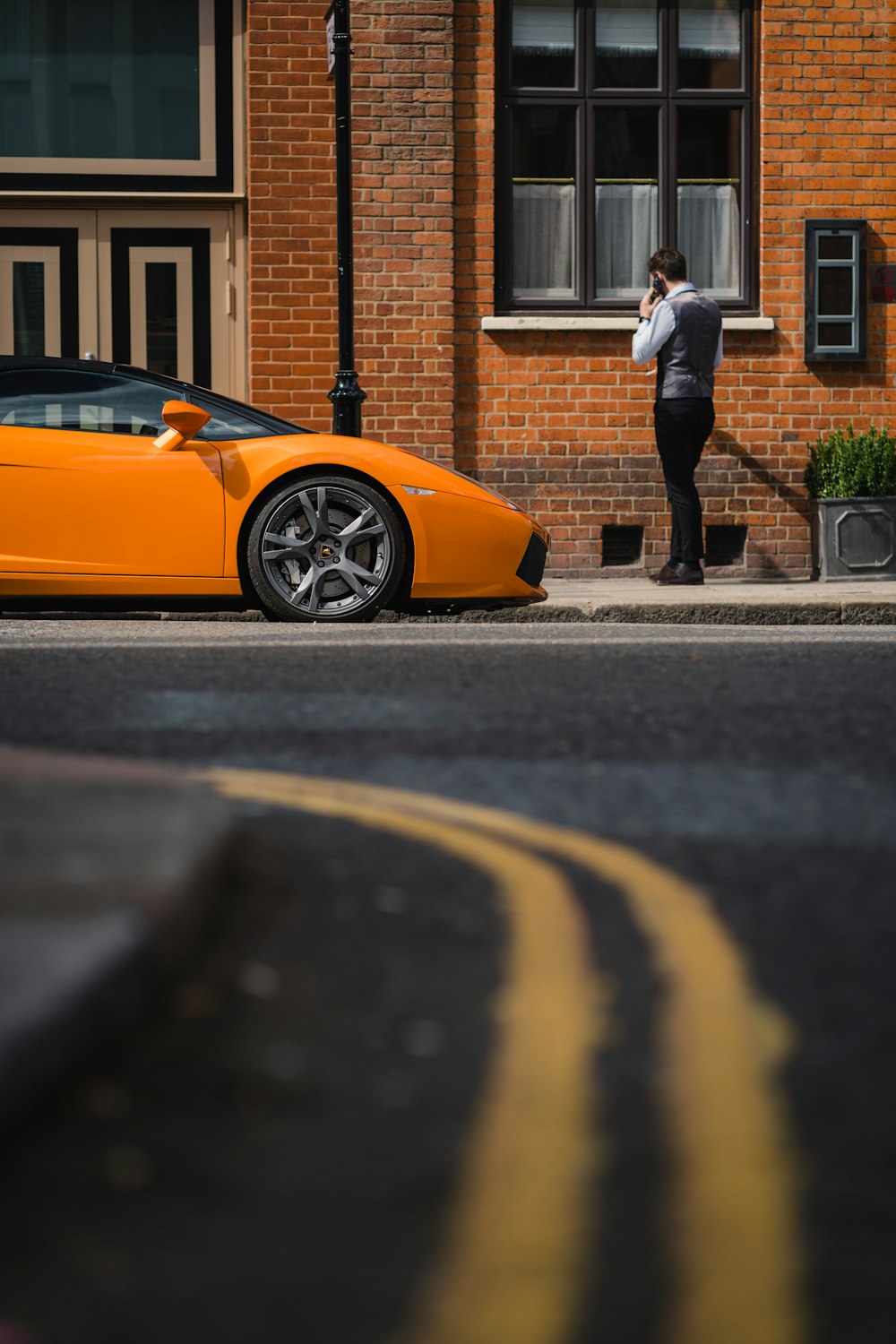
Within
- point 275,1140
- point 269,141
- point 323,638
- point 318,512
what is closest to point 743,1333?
point 275,1140

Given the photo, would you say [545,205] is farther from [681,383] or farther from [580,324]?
[681,383]

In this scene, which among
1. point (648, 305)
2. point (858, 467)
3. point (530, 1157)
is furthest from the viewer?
point (858, 467)

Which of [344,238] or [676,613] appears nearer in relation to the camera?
[676,613]

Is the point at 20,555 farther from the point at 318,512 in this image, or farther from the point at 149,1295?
the point at 149,1295

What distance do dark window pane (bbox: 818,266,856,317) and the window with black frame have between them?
0.57 m

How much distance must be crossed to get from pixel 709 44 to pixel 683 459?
4.28 metres

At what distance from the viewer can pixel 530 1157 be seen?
228cm

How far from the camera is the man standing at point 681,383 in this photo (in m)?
12.8

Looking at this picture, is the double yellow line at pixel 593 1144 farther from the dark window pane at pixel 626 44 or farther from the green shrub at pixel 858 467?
the dark window pane at pixel 626 44

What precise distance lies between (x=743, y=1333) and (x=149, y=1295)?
59cm

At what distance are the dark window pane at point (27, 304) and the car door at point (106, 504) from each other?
5.75 metres

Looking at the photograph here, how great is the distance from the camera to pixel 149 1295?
1913mm

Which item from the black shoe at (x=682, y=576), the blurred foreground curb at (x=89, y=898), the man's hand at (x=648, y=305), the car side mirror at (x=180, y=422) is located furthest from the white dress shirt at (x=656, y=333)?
the blurred foreground curb at (x=89, y=898)

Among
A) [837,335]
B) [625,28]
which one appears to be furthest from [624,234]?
[837,335]
